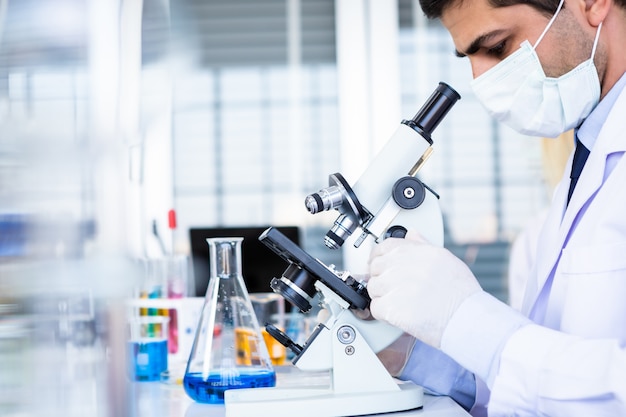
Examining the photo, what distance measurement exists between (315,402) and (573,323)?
1.37 ft

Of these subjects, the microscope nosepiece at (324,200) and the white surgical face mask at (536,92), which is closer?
the microscope nosepiece at (324,200)

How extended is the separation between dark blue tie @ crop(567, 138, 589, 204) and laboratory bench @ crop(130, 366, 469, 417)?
0.47 m

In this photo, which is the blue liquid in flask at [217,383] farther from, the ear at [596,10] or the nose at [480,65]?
the ear at [596,10]

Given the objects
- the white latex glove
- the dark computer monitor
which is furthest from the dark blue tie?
the dark computer monitor

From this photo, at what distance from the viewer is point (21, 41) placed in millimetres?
687

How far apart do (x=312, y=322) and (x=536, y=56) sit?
0.92 meters

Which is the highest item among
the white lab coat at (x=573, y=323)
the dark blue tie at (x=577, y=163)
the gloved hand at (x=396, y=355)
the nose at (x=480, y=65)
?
the nose at (x=480, y=65)

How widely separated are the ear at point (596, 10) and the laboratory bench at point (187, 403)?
2.29 feet

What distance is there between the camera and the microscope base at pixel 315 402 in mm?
1042

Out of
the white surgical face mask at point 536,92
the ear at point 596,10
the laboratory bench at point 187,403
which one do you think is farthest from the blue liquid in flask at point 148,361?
the ear at point 596,10

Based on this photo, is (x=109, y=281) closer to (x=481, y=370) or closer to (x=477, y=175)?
(x=481, y=370)

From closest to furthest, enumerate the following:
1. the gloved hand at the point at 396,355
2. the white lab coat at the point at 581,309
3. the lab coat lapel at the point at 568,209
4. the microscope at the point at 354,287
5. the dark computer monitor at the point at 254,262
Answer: the white lab coat at the point at 581,309
the microscope at the point at 354,287
the lab coat lapel at the point at 568,209
the gloved hand at the point at 396,355
the dark computer monitor at the point at 254,262

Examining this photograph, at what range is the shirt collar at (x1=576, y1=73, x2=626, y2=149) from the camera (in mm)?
1304

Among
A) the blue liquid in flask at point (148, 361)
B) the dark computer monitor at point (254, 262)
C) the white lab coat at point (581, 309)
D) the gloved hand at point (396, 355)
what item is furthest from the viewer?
the dark computer monitor at point (254, 262)
